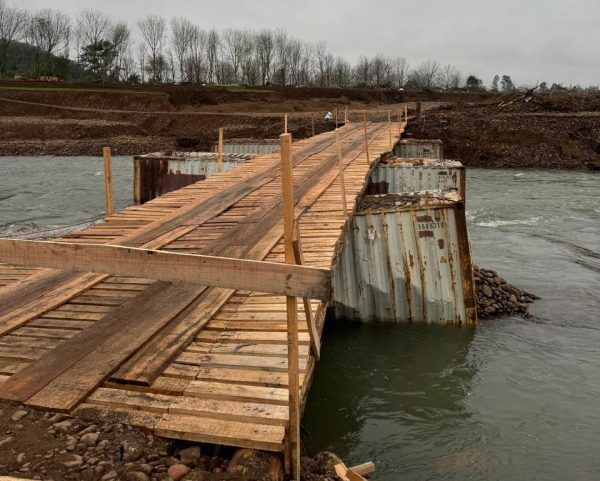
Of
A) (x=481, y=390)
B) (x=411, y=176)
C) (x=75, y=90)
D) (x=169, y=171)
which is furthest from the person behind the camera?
(x=75, y=90)

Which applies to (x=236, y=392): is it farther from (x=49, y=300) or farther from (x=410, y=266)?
(x=410, y=266)

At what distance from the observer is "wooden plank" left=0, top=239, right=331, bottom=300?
3469mm

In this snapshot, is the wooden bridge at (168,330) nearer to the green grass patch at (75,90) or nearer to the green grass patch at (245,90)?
the green grass patch at (75,90)

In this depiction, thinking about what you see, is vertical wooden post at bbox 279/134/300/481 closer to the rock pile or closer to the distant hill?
the rock pile

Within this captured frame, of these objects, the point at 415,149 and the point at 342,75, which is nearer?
the point at 415,149

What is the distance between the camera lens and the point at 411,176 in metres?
16.2

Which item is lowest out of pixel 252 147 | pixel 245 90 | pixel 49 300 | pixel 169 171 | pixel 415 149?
pixel 49 300

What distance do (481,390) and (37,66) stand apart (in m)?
82.8

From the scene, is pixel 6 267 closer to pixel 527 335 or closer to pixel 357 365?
pixel 357 365

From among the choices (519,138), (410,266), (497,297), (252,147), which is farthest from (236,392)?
(519,138)

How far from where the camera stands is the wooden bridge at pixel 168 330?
354cm

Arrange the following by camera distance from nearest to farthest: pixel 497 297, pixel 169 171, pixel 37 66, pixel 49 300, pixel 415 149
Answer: pixel 49 300
pixel 497 297
pixel 169 171
pixel 415 149
pixel 37 66

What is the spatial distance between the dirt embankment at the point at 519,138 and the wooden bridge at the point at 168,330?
27.3m

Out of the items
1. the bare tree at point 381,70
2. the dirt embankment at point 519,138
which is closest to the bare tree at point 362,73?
the bare tree at point 381,70
